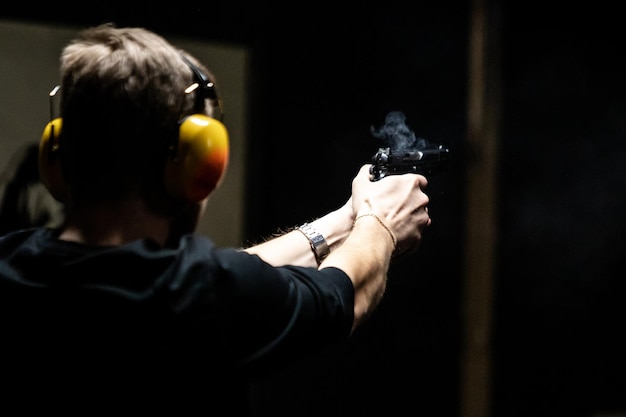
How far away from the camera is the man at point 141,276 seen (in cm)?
96

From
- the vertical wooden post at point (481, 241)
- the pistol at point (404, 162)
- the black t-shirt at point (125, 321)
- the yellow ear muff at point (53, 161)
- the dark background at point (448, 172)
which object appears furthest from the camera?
the vertical wooden post at point (481, 241)

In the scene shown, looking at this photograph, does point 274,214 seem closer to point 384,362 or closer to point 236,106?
point 236,106

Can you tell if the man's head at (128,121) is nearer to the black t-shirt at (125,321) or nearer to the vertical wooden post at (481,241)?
the black t-shirt at (125,321)

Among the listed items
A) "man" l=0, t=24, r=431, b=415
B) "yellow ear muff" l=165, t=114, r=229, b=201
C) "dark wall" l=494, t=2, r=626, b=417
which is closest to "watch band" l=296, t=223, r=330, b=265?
"man" l=0, t=24, r=431, b=415

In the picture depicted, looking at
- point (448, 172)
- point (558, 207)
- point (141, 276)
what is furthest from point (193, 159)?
point (558, 207)

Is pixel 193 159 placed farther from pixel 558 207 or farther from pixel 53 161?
pixel 558 207

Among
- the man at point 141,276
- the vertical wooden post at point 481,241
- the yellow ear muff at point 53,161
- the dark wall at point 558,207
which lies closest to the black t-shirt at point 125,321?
the man at point 141,276

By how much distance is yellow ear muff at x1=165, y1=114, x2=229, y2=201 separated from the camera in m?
1.03

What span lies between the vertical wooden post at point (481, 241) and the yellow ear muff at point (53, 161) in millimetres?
1798

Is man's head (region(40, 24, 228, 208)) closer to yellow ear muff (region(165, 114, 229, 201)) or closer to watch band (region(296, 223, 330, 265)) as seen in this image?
yellow ear muff (region(165, 114, 229, 201))

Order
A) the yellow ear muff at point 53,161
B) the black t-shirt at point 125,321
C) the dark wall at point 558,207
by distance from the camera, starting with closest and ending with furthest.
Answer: the black t-shirt at point 125,321
the yellow ear muff at point 53,161
the dark wall at point 558,207

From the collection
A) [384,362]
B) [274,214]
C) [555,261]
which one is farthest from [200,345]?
[555,261]

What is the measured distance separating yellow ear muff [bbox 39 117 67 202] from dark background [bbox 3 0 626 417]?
2.95 ft

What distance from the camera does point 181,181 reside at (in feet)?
3.40
